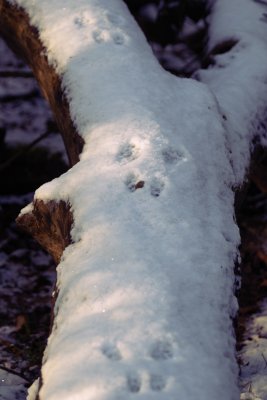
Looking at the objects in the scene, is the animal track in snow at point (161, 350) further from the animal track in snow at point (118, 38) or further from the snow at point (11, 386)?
the animal track in snow at point (118, 38)

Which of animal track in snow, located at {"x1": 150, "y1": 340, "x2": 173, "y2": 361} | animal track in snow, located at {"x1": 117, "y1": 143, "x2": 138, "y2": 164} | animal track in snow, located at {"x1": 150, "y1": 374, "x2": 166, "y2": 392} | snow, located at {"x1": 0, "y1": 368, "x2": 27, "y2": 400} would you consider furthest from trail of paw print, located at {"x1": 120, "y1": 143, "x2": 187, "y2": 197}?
snow, located at {"x1": 0, "y1": 368, "x2": 27, "y2": 400}

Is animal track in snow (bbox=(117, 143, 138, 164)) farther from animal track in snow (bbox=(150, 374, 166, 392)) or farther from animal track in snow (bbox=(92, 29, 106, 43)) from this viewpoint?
animal track in snow (bbox=(150, 374, 166, 392))

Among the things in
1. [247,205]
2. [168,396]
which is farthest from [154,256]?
[247,205]

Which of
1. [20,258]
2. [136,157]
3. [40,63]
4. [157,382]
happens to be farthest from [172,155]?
[20,258]

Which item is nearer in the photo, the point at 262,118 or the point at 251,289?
the point at 262,118

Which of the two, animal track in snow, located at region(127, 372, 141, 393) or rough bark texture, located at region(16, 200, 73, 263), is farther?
rough bark texture, located at region(16, 200, 73, 263)

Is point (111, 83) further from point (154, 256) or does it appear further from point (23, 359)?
point (23, 359)
